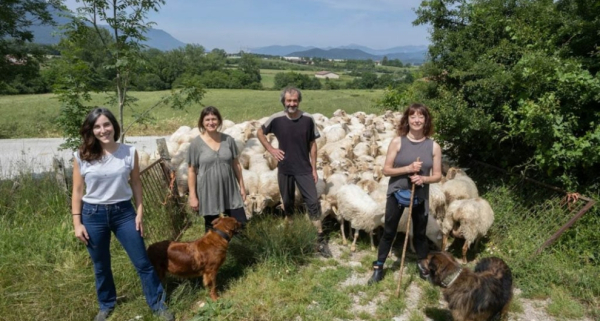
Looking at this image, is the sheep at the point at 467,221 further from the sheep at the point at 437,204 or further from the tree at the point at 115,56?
the tree at the point at 115,56

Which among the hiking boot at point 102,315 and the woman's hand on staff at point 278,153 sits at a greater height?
the woman's hand on staff at point 278,153

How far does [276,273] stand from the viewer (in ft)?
17.8

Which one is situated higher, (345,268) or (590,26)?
(590,26)

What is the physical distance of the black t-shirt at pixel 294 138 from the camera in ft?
18.7

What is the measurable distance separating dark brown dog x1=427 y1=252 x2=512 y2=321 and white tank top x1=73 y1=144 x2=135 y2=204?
131 inches

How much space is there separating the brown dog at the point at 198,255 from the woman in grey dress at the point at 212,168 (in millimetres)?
444

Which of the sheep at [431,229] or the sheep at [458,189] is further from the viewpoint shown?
the sheep at [458,189]

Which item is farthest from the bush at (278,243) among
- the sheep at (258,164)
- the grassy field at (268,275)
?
the sheep at (258,164)

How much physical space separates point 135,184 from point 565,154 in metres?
5.97

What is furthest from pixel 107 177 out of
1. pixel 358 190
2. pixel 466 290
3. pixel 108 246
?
pixel 358 190

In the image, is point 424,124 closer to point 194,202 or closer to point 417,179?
point 417,179

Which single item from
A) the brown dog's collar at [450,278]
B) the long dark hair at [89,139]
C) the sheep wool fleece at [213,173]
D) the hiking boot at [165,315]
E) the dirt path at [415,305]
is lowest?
the dirt path at [415,305]

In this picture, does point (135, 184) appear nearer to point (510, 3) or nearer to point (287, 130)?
point (287, 130)

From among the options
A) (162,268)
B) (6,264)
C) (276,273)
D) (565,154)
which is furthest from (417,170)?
(6,264)
